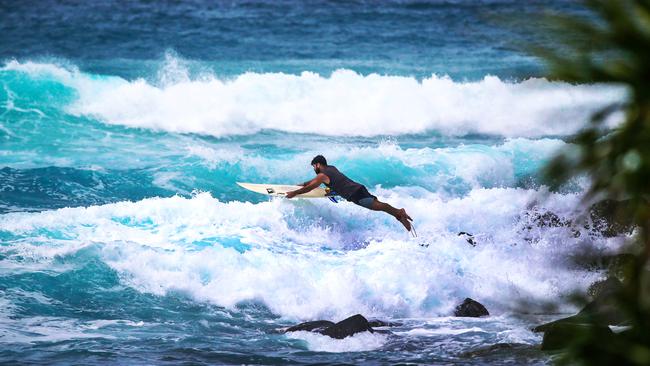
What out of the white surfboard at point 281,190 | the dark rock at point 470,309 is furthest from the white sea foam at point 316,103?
the dark rock at point 470,309

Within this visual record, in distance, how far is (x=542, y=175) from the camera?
255cm

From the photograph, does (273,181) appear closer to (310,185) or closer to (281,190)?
(281,190)

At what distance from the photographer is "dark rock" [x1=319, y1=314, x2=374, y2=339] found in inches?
398

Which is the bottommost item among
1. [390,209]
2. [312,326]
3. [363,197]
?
[312,326]

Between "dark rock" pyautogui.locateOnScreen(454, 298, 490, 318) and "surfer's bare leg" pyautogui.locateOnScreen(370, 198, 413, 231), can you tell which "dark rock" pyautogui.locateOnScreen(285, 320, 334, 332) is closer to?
"dark rock" pyautogui.locateOnScreen(454, 298, 490, 318)

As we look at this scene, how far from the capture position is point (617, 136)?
2545mm

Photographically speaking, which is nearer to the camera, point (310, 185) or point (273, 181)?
point (310, 185)

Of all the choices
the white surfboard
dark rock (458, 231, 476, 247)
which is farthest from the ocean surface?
the white surfboard

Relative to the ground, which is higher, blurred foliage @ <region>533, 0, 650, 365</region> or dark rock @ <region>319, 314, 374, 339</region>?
blurred foliage @ <region>533, 0, 650, 365</region>

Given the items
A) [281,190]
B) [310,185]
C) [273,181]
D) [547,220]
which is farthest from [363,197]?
[273,181]

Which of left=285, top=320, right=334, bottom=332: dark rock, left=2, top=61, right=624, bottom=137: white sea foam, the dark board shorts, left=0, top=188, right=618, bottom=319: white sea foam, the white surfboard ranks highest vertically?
left=2, top=61, right=624, bottom=137: white sea foam

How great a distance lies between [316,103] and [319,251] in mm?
13170

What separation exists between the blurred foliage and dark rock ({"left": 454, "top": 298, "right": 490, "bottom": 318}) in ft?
29.3

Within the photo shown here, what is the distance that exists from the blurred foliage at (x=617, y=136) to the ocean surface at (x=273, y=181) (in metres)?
0.08
